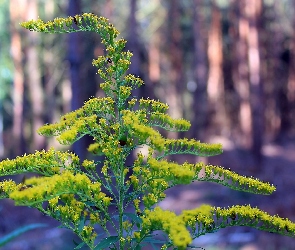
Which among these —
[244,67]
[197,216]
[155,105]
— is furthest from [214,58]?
[197,216]

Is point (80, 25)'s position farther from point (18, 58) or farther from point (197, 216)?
point (18, 58)

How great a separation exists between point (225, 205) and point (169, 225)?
39.9ft

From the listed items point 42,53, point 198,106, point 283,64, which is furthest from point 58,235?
point 283,64

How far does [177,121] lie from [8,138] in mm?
36470

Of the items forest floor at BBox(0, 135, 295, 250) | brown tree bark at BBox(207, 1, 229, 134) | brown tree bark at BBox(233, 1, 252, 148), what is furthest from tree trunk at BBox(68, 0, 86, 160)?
brown tree bark at BBox(207, 1, 229, 134)

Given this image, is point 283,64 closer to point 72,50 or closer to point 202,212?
point 72,50

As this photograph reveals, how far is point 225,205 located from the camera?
Answer: 13648 millimetres

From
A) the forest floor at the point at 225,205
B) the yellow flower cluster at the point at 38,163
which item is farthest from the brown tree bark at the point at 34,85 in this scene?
the yellow flower cluster at the point at 38,163

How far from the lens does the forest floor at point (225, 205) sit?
35.4 feet

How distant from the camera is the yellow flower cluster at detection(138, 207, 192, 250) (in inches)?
66.4

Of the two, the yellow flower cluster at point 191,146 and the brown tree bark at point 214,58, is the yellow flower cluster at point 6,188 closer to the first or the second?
the yellow flower cluster at point 191,146

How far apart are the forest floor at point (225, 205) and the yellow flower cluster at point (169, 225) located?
5414mm

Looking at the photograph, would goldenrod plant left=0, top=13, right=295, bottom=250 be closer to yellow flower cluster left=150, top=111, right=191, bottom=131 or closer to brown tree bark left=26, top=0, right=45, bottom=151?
yellow flower cluster left=150, top=111, right=191, bottom=131

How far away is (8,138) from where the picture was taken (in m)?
37.0
